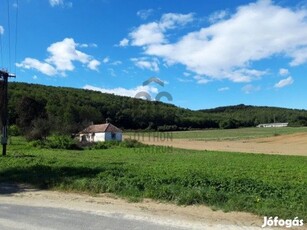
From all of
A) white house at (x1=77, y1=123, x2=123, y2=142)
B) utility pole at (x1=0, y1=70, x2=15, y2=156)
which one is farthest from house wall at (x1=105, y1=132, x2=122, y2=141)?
utility pole at (x1=0, y1=70, x2=15, y2=156)

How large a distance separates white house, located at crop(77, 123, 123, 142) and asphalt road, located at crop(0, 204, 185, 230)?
67957 millimetres

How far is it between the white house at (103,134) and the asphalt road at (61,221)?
68.0 meters

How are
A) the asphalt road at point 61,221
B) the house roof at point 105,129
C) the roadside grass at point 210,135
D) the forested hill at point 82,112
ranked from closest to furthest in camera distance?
the asphalt road at point 61,221, the house roof at point 105,129, the forested hill at point 82,112, the roadside grass at point 210,135

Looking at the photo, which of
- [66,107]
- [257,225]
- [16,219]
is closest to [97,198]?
[16,219]

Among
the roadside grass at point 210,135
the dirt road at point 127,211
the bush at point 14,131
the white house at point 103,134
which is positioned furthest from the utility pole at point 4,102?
the bush at point 14,131

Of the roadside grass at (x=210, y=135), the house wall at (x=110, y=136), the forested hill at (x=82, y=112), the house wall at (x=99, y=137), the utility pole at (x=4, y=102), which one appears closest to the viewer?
the utility pole at (x=4, y=102)

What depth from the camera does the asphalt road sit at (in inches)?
317

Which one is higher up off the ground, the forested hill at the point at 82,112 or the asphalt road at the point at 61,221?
the forested hill at the point at 82,112

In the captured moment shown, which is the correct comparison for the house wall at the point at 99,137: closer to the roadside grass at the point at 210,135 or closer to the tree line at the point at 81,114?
the tree line at the point at 81,114

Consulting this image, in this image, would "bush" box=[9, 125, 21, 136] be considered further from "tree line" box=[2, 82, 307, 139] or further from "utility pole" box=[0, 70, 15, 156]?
"utility pole" box=[0, 70, 15, 156]

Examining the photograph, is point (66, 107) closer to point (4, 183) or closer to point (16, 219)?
point (4, 183)

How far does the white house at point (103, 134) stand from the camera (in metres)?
78.6

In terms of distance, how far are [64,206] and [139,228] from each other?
328 centimetres

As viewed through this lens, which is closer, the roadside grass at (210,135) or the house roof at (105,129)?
the house roof at (105,129)
